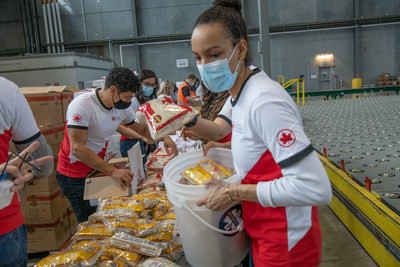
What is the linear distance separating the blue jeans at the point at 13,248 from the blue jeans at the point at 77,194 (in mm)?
914

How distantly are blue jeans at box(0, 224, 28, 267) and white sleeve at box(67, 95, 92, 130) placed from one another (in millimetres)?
854

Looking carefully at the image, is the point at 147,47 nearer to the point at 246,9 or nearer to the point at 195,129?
the point at 246,9

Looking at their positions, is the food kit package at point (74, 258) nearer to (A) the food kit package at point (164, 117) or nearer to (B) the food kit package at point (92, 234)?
(B) the food kit package at point (92, 234)

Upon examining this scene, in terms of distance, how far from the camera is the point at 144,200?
1.76m

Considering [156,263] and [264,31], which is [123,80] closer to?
[156,263]

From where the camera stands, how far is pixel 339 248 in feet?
7.59

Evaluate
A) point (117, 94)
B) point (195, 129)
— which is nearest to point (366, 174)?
point (195, 129)

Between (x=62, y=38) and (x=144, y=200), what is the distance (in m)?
13.8

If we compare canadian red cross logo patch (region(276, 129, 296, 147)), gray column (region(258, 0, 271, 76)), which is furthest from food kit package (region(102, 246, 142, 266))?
gray column (region(258, 0, 271, 76))

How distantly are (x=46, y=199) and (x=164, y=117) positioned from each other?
229 centimetres

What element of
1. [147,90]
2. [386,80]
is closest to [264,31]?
[147,90]

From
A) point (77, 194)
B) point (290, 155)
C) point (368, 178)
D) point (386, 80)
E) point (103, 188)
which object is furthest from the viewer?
point (386, 80)

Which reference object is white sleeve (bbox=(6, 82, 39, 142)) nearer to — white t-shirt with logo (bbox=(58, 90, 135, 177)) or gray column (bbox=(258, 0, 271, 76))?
white t-shirt with logo (bbox=(58, 90, 135, 177))

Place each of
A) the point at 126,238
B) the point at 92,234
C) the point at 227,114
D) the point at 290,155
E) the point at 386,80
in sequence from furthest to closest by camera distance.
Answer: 1. the point at 386,80
2. the point at 227,114
3. the point at 92,234
4. the point at 126,238
5. the point at 290,155
